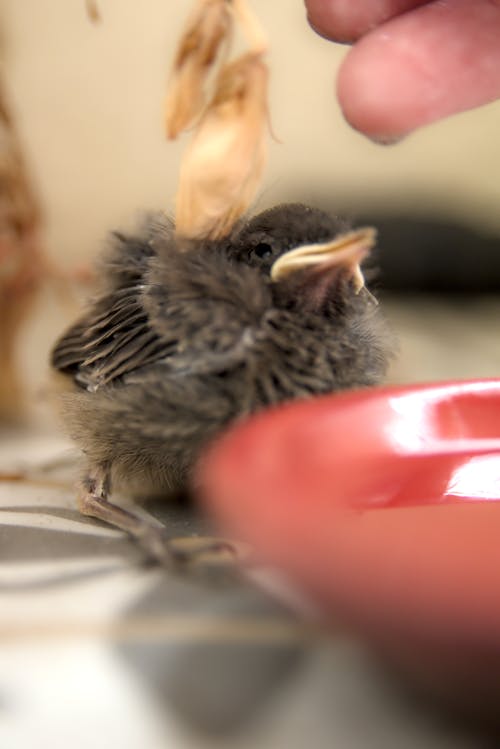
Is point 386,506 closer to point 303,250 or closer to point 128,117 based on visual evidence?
point 303,250

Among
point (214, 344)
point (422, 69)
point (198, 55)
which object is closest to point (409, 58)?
point (422, 69)

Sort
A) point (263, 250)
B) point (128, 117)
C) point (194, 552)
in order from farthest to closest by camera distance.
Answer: point (128, 117) < point (263, 250) < point (194, 552)

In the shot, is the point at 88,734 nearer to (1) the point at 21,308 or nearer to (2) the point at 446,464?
(2) the point at 446,464

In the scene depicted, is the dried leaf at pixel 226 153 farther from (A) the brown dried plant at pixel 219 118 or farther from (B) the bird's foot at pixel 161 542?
(B) the bird's foot at pixel 161 542

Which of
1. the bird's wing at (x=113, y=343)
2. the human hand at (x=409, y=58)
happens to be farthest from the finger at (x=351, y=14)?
the bird's wing at (x=113, y=343)

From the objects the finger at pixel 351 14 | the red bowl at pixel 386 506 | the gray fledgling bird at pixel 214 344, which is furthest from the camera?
the finger at pixel 351 14

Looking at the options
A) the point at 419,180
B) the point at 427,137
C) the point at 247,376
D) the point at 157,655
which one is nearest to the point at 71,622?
the point at 157,655

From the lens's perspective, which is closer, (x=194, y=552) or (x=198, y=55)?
(x=194, y=552)
